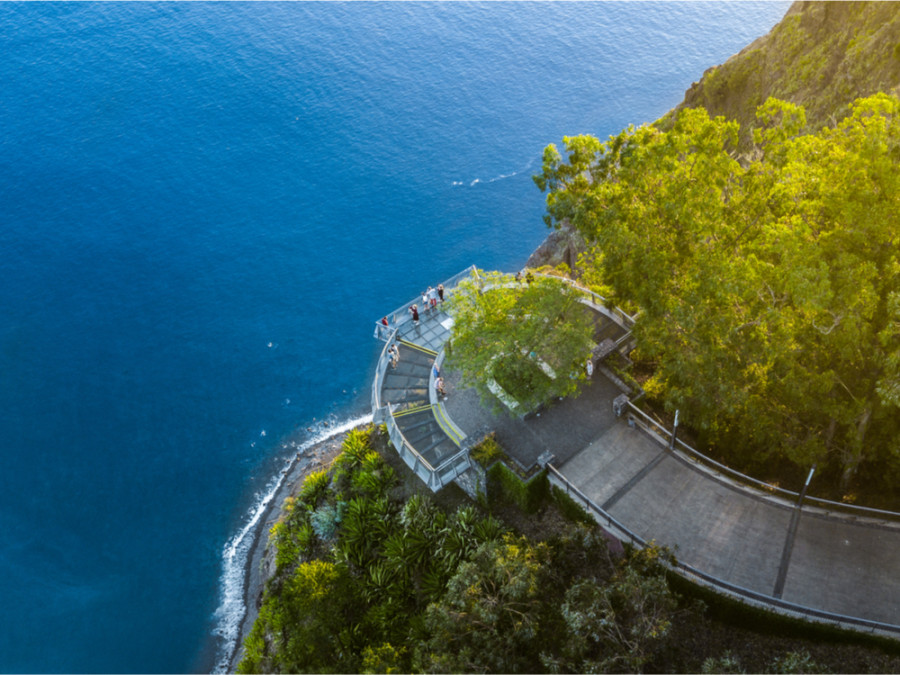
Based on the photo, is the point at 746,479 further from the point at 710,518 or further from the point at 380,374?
the point at 380,374

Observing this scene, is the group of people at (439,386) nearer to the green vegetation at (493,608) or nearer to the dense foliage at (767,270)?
the green vegetation at (493,608)

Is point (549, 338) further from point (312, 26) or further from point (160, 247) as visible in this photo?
point (312, 26)

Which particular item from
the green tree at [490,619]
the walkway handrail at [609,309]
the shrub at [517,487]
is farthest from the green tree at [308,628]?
the walkway handrail at [609,309]

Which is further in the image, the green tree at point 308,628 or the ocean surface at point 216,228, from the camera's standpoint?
the ocean surface at point 216,228

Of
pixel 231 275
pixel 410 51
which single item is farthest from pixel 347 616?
pixel 410 51

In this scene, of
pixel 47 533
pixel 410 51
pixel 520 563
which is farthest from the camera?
pixel 410 51

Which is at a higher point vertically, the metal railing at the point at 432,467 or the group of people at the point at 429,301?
the group of people at the point at 429,301
